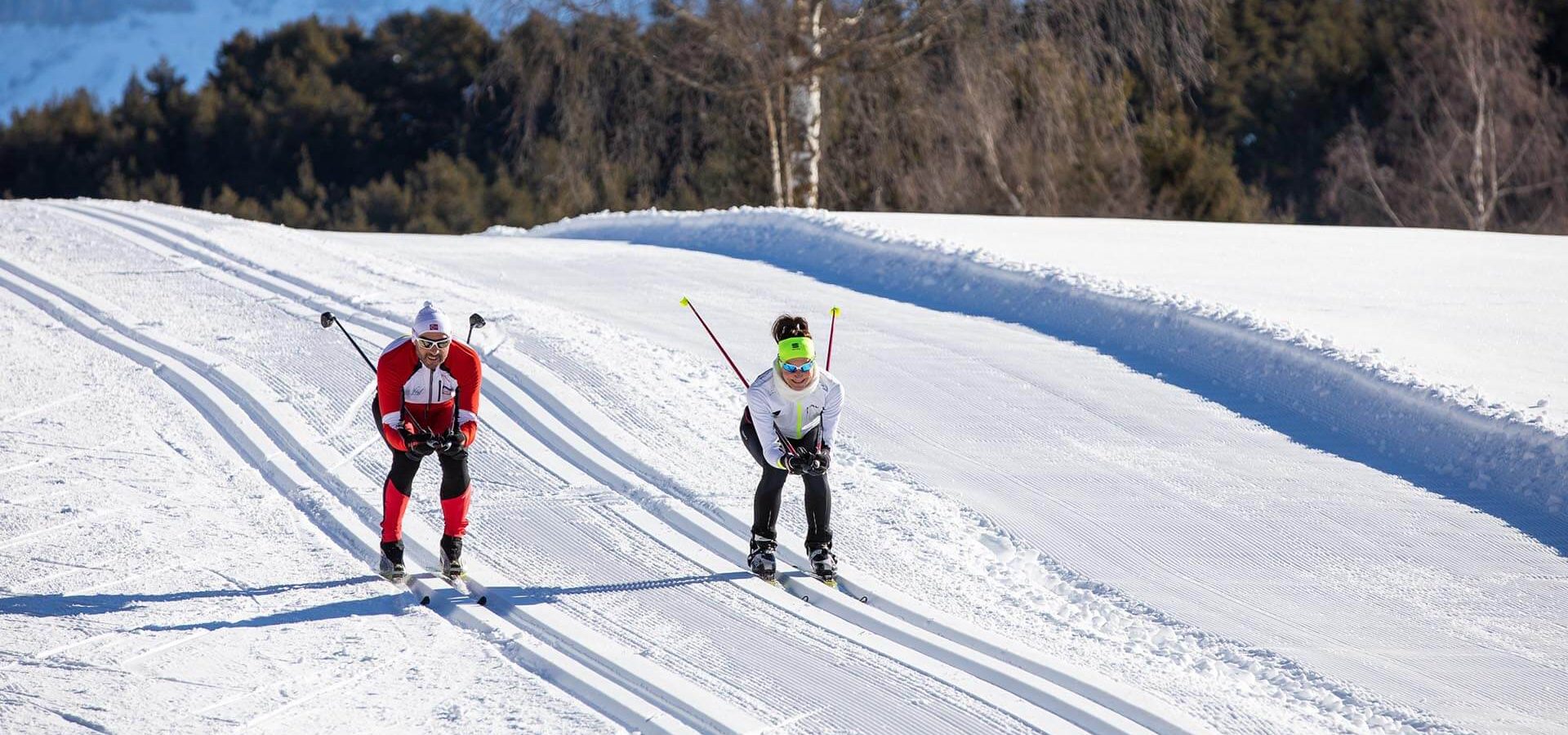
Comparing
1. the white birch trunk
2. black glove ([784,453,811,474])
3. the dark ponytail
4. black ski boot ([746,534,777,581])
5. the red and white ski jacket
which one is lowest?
black ski boot ([746,534,777,581])

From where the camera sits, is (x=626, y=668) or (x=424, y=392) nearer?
(x=626, y=668)

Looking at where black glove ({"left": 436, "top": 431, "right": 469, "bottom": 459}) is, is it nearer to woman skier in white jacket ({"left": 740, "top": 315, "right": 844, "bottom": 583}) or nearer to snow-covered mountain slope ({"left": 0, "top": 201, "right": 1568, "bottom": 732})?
snow-covered mountain slope ({"left": 0, "top": 201, "right": 1568, "bottom": 732})

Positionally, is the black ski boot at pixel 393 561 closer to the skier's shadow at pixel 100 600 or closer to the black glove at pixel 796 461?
the skier's shadow at pixel 100 600

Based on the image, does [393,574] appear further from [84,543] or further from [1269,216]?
[1269,216]

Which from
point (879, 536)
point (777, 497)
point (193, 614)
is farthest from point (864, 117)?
point (193, 614)

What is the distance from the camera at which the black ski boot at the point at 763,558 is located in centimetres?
646

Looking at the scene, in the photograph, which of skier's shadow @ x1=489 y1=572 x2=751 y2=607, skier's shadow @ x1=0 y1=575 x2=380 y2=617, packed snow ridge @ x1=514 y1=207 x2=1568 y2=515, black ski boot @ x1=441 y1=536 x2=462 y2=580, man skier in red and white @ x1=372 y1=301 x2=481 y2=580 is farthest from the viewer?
packed snow ridge @ x1=514 y1=207 x2=1568 y2=515

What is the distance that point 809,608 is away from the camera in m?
6.21

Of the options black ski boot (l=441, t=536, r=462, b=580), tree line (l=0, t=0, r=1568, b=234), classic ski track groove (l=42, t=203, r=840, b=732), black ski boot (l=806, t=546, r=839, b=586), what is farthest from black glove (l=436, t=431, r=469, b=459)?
tree line (l=0, t=0, r=1568, b=234)

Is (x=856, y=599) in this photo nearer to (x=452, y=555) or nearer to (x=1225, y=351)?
(x=452, y=555)

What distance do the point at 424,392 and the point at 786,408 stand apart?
1520 mm

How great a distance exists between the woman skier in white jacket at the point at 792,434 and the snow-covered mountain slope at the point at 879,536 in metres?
0.19

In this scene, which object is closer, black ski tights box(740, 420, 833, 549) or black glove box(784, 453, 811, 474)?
black glove box(784, 453, 811, 474)

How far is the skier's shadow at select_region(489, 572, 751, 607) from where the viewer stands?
618 centimetres
